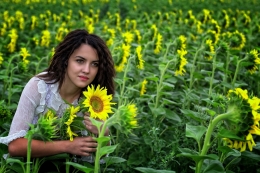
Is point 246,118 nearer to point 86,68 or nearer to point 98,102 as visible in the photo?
point 98,102

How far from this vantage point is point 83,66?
2.18m

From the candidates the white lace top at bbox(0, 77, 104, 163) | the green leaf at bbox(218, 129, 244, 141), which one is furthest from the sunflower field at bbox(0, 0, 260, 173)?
the white lace top at bbox(0, 77, 104, 163)

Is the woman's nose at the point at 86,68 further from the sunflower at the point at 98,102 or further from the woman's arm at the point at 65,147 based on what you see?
the woman's arm at the point at 65,147

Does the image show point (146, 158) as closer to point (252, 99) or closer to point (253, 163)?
point (253, 163)

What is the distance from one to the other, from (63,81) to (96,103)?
0.41 m

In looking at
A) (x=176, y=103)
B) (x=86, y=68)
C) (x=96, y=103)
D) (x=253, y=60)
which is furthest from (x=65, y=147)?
(x=253, y=60)

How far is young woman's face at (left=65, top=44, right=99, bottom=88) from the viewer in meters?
2.17

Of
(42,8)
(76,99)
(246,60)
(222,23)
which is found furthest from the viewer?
(42,8)

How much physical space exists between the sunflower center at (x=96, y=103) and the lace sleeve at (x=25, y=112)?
38cm

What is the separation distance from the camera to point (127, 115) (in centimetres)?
160

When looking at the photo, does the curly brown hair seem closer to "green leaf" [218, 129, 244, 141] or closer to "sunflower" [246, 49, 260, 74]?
"green leaf" [218, 129, 244, 141]

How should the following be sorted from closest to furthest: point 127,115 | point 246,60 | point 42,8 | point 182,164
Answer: point 127,115 → point 182,164 → point 246,60 → point 42,8

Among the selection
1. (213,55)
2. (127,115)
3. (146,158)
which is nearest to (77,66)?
(127,115)

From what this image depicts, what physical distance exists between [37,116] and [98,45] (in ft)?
1.57
